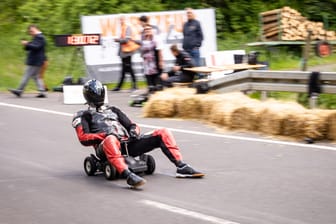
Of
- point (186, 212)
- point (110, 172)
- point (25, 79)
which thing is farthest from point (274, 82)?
point (186, 212)

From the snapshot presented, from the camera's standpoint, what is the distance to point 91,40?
20.2 metres

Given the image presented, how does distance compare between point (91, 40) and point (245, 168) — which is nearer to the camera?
point (245, 168)

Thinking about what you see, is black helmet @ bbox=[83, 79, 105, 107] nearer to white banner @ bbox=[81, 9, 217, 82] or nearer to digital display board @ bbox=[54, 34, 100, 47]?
digital display board @ bbox=[54, 34, 100, 47]

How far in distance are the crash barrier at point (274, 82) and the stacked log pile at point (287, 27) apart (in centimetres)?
1055

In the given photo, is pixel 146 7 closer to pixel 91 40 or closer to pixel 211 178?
pixel 91 40

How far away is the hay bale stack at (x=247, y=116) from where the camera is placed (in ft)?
42.7

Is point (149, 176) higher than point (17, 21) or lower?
lower

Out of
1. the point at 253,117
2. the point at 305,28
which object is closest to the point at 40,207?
the point at 253,117

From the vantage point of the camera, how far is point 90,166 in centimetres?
982

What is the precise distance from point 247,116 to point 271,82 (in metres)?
2.01

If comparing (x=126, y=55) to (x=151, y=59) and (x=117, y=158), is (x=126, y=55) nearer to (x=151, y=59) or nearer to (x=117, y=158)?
(x=151, y=59)

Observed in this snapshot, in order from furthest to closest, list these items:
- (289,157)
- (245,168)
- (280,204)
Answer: (289,157)
(245,168)
(280,204)

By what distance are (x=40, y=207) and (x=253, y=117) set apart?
5643 mm

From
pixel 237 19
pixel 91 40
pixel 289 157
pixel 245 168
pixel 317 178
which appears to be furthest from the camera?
pixel 237 19
